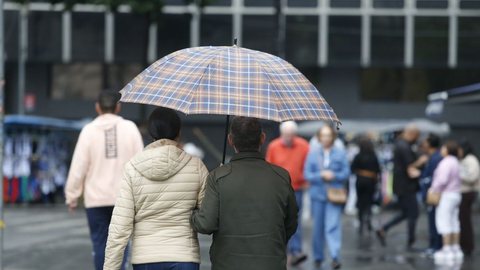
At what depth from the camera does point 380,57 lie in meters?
34.0

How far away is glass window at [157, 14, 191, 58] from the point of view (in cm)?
3400

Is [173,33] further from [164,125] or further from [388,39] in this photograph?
[164,125]

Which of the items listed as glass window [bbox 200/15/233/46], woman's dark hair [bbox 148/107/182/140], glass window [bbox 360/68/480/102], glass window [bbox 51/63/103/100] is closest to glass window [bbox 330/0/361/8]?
glass window [bbox 360/68/480/102]

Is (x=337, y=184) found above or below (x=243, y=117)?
below

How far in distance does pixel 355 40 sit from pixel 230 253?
2874cm

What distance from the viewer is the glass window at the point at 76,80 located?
3581 cm

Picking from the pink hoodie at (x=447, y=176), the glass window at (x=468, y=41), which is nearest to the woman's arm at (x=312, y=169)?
the pink hoodie at (x=447, y=176)

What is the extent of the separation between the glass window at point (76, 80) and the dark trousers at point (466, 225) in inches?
891

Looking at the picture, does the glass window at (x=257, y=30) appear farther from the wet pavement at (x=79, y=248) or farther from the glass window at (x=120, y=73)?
the wet pavement at (x=79, y=248)

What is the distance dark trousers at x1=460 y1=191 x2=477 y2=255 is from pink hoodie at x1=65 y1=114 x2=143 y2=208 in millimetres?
7555

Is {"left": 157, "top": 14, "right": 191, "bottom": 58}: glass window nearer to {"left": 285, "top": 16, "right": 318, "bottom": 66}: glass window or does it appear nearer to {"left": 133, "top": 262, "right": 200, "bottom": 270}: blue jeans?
{"left": 285, "top": 16, "right": 318, "bottom": 66}: glass window

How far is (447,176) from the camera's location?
541 inches

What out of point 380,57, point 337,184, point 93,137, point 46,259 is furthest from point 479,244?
point 380,57

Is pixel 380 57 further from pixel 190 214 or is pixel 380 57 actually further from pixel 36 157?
pixel 190 214
